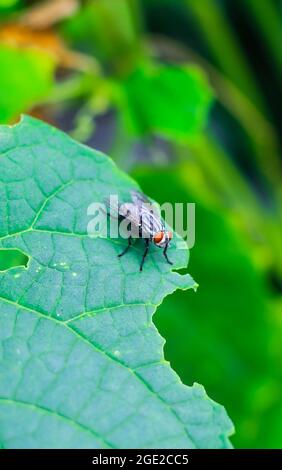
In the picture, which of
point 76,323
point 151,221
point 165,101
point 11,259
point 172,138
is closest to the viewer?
point 76,323

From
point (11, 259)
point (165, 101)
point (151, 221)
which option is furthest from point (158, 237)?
point (165, 101)

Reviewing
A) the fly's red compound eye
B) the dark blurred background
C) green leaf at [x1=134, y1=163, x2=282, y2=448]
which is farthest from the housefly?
green leaf at [x1=134, y1=163, x2=282, y2=448]

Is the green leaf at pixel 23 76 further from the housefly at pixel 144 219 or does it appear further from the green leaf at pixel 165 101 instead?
the housefly at pixel 144 219

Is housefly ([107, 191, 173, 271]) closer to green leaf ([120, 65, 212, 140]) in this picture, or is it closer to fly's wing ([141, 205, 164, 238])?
fly's wing ([141, 205, 164, 238])

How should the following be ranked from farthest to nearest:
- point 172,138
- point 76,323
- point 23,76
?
point 172,138, point 23,76, point 76,323

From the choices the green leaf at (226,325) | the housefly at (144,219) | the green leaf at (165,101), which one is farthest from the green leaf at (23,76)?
the housefly at (144,219)

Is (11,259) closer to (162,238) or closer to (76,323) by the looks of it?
(76,323)
